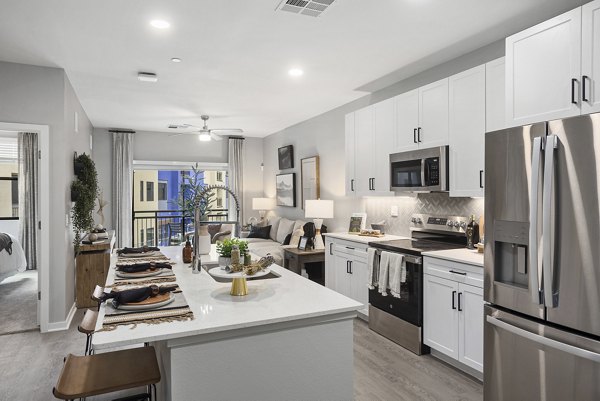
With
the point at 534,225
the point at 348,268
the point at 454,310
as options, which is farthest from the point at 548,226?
the point at 348,268

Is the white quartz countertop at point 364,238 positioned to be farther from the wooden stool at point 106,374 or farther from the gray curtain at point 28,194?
the gray curtain at point 28,194

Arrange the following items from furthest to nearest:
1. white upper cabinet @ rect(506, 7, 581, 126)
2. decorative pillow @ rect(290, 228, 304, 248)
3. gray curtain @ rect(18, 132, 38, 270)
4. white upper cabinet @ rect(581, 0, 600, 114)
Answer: gray curtain @ rect(18, 132, 38, 270)
decorative pillow @ rect(290, 228, 304, 248)
white upper cabinet @ rect(506, 7, 581, 126)
white upper cabinet @ rect(581, 0, 600, 114)

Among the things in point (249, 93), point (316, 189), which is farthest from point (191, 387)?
point (316, 189)

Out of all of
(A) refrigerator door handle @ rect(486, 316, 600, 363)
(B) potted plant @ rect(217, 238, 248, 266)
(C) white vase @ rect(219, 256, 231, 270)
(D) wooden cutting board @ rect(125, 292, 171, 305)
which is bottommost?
(A) refrigerator door handle @ rect(486, 316, 600, 363)

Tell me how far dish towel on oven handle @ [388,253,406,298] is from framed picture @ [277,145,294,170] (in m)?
3.91

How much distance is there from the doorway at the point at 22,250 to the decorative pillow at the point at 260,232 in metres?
3.38

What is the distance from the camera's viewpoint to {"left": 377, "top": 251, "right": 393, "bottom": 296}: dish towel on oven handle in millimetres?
3693

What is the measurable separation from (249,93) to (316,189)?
194cm

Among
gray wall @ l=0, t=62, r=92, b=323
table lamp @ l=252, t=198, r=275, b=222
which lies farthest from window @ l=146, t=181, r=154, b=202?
gray wall @ l=0, t=62, r=92, b=323

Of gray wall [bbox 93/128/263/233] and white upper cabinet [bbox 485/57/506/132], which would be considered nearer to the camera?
white upper cabinet [bbox 485/57/506/132]

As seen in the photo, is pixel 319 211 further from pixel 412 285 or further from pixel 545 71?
pixel 545 71

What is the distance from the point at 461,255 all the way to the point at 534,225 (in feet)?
3.41

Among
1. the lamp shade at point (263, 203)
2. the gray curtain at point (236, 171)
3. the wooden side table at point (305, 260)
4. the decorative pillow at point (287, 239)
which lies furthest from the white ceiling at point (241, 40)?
the gray curtain at point (236, 171)

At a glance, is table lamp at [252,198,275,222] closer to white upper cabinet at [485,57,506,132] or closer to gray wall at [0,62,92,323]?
gray wall at [0,62,92,323]
